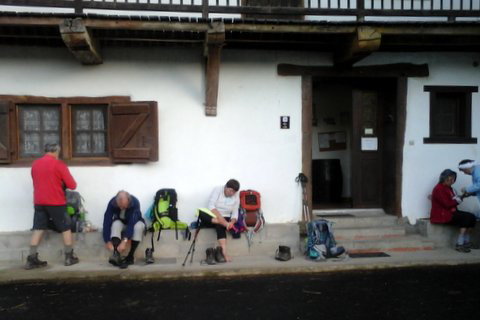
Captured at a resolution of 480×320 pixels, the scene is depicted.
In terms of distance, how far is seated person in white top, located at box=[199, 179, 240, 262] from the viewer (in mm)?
6637

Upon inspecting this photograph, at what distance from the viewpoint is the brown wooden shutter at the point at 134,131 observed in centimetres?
690

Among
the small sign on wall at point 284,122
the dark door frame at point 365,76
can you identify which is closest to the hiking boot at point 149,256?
the dark door frame at point 365,76

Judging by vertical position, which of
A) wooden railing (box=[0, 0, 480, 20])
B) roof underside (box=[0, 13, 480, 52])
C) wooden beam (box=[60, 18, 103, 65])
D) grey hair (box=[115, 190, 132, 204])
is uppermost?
wooden railing (box=[0, 0, 480, 20])

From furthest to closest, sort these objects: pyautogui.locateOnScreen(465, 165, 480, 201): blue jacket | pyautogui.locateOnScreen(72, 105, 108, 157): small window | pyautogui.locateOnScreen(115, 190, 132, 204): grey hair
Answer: pyautogui.locateOnScreen(72, 105, 108, 157): small window, pyautogui.locateOnScreen(465, 165, 480, 201): blue jacket, pyautogui.locateOnScreen(115, 190, 132, 204): grey hair

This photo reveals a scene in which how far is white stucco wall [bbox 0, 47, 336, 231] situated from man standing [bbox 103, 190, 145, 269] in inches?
24.9

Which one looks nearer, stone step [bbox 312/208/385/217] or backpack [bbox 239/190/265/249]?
backpack [bbox 239/190/265/249]

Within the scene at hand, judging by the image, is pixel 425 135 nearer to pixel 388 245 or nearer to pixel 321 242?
pixel 388 245

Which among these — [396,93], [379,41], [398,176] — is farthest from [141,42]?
[398,176]

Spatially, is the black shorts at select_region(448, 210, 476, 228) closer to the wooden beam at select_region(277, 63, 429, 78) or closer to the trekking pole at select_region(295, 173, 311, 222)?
the trekking pole at select_region(295, 173, 311, 222)

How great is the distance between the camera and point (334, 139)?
1005 cm

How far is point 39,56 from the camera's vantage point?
6.94 meters

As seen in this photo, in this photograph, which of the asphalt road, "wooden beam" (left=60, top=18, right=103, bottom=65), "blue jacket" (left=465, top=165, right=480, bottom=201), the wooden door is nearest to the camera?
the asphalt road

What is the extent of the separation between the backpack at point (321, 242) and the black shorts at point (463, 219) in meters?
2.03

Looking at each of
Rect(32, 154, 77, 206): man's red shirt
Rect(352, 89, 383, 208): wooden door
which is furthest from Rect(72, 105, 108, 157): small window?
Rect(352, 89, 383, 208): wooden door
